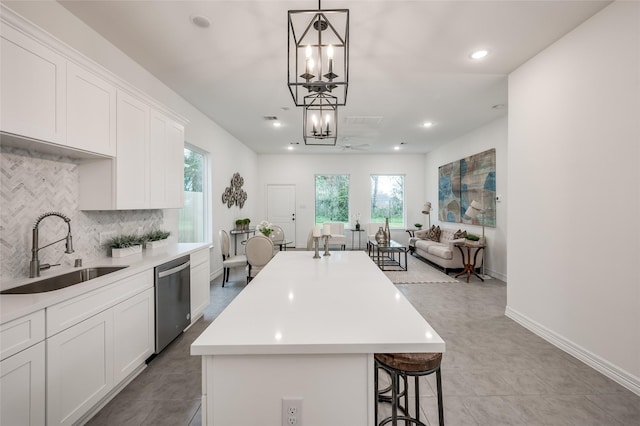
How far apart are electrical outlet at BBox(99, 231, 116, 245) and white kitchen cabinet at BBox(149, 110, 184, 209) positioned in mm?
411

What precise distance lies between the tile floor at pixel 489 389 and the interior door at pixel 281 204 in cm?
530

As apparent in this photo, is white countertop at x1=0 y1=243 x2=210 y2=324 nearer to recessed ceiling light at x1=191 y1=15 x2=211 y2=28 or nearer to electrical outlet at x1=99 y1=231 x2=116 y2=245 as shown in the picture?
electrical outlet at x1=99 y1=231 x2=116 y2=245

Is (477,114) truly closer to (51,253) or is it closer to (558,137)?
(558,137)

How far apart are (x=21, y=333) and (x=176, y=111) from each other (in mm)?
3080

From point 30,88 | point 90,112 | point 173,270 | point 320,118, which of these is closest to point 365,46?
point 320,118

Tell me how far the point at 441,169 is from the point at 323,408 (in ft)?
23.0

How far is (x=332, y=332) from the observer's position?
1.05 meters

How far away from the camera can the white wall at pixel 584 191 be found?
198 cm

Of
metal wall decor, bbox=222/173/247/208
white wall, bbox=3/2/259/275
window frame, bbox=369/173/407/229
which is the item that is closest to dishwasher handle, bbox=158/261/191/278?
white wall, bbox=3/2/259/275

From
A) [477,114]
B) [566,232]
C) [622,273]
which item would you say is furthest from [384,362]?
[477,114]

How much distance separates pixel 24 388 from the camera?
1.29 m

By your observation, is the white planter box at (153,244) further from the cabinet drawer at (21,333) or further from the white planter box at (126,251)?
the cabinet drawer at (21,333)

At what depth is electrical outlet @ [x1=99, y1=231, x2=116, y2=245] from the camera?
7.98 ft

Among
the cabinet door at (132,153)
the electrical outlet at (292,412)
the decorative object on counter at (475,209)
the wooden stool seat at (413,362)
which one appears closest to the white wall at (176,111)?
the cabinet door at (132,153)
